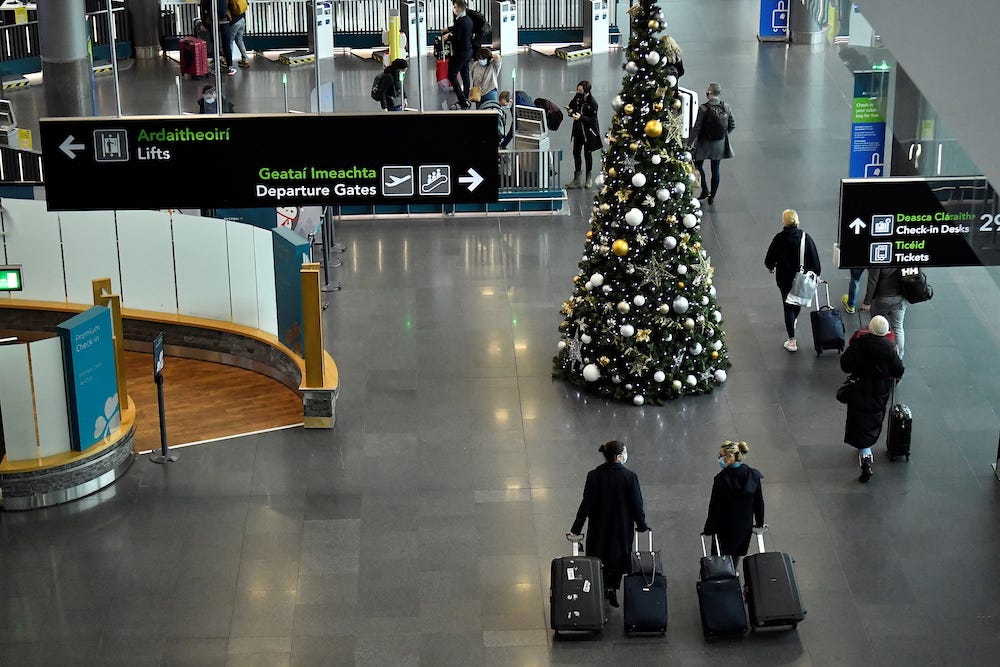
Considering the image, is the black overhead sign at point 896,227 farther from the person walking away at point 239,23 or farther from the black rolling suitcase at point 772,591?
the person walking away at point 239,23

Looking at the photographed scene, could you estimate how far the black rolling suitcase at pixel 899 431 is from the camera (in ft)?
38.9

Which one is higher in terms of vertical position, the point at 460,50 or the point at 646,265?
the point at 460,50

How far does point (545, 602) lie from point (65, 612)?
348cm

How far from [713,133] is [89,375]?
9.17m

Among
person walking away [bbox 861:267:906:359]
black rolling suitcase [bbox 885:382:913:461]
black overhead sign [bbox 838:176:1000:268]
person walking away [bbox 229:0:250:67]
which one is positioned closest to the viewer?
black overhead sign [bbox 838:176:1000:268]

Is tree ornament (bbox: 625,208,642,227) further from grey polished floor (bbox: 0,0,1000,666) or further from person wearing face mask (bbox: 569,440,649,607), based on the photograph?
person wearing face mask (bbox: 569,440,649,607)

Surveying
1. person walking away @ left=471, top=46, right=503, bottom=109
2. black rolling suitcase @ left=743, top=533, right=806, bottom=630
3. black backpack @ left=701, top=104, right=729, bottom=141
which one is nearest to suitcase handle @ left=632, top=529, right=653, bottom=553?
black rolling suitcase @ left=743, top=533, right=806, bottom=630

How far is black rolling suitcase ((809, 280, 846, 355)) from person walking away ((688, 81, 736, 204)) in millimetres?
4297

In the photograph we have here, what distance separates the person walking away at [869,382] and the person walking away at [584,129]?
24.3 feet

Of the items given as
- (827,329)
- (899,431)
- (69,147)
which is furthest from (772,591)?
(69,147)

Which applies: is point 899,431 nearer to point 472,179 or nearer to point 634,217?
point 634,217

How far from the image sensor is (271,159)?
9.35 meters

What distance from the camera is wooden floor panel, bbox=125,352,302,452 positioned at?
508 inches

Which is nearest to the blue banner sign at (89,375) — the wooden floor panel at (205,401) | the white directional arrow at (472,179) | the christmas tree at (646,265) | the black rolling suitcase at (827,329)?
the wooden floor panel at (205,401)
